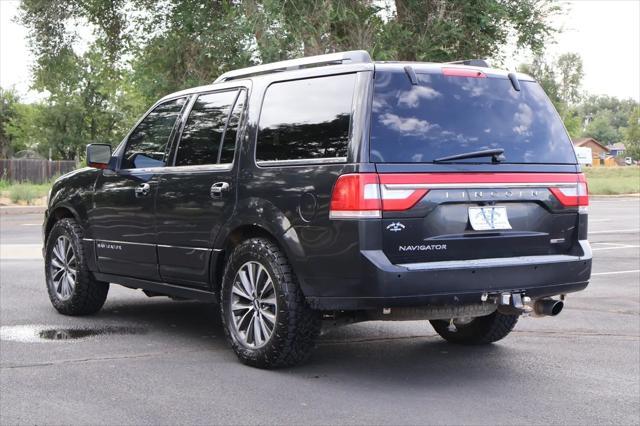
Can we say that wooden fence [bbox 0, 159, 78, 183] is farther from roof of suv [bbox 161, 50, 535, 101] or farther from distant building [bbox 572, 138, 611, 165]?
distant building [bbox 572, 138, 611, 165]

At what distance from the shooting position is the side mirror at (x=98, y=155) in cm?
777

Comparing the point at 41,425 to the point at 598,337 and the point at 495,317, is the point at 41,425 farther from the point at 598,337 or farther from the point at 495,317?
the point at 598,337

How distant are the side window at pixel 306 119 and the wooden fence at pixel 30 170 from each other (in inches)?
1546


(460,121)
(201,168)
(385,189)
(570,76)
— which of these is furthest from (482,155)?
(570,76)

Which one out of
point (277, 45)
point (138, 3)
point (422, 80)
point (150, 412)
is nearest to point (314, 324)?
point (150, 412)

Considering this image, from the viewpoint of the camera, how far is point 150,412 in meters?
5.13

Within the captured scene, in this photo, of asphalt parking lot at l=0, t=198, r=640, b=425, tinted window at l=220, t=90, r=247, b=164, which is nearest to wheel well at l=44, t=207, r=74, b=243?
asphalt parking lot at l=0, t=198, r=640, b=425

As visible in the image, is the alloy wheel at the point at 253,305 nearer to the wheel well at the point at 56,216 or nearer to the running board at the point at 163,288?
the running board at the point at 163,288

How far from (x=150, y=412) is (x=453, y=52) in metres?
20.4

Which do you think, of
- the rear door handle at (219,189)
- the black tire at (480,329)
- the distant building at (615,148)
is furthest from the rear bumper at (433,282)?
the distant building at (615,148)

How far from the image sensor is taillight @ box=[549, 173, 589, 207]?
20.6ft

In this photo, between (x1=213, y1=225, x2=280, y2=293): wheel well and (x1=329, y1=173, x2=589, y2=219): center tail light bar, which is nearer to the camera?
(x1=329, y1=173, x2=589, y2=219): center tail light bar

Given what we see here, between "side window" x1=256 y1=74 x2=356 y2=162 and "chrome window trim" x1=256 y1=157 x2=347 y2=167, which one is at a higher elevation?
"side window" x1=256 y1=74 x2=356 y2=162

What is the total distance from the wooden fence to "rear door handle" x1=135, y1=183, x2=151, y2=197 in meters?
37.9
